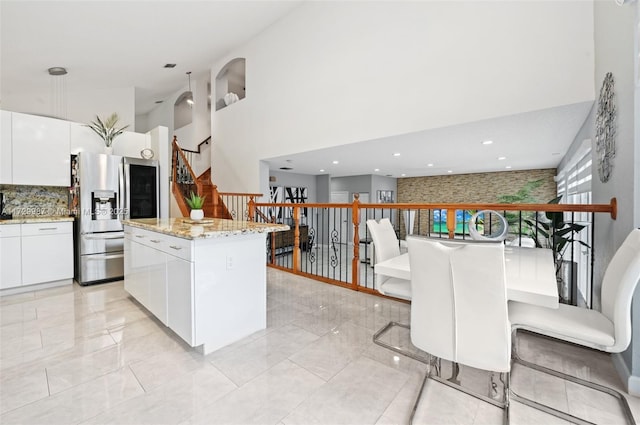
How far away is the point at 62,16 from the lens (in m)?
4.35

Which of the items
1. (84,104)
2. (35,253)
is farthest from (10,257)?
(84,104)

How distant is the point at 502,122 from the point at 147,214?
5066 millimetres

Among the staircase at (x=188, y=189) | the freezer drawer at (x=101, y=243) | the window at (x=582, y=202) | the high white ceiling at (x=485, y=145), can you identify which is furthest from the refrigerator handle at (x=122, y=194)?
the window at (x=582, y=202)

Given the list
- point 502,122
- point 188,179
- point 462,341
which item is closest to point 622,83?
point 502,122

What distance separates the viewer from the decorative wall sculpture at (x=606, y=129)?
205 centimetres

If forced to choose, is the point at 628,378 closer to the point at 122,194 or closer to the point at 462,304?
the point at 462,304

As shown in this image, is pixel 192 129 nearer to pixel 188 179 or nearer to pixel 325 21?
pixel 188 179

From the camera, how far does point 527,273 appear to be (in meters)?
1.64

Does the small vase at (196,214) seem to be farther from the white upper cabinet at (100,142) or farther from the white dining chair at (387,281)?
the white upper cabinet at (100,142)

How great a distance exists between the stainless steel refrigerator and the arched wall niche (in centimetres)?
372

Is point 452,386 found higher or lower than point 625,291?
lower

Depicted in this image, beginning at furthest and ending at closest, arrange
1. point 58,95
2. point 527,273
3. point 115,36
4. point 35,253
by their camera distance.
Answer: point 58,95 < point 115,36 < point 35,253 < point 527,273

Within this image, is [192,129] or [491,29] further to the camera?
[192,129]

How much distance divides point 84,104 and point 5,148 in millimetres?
3650
